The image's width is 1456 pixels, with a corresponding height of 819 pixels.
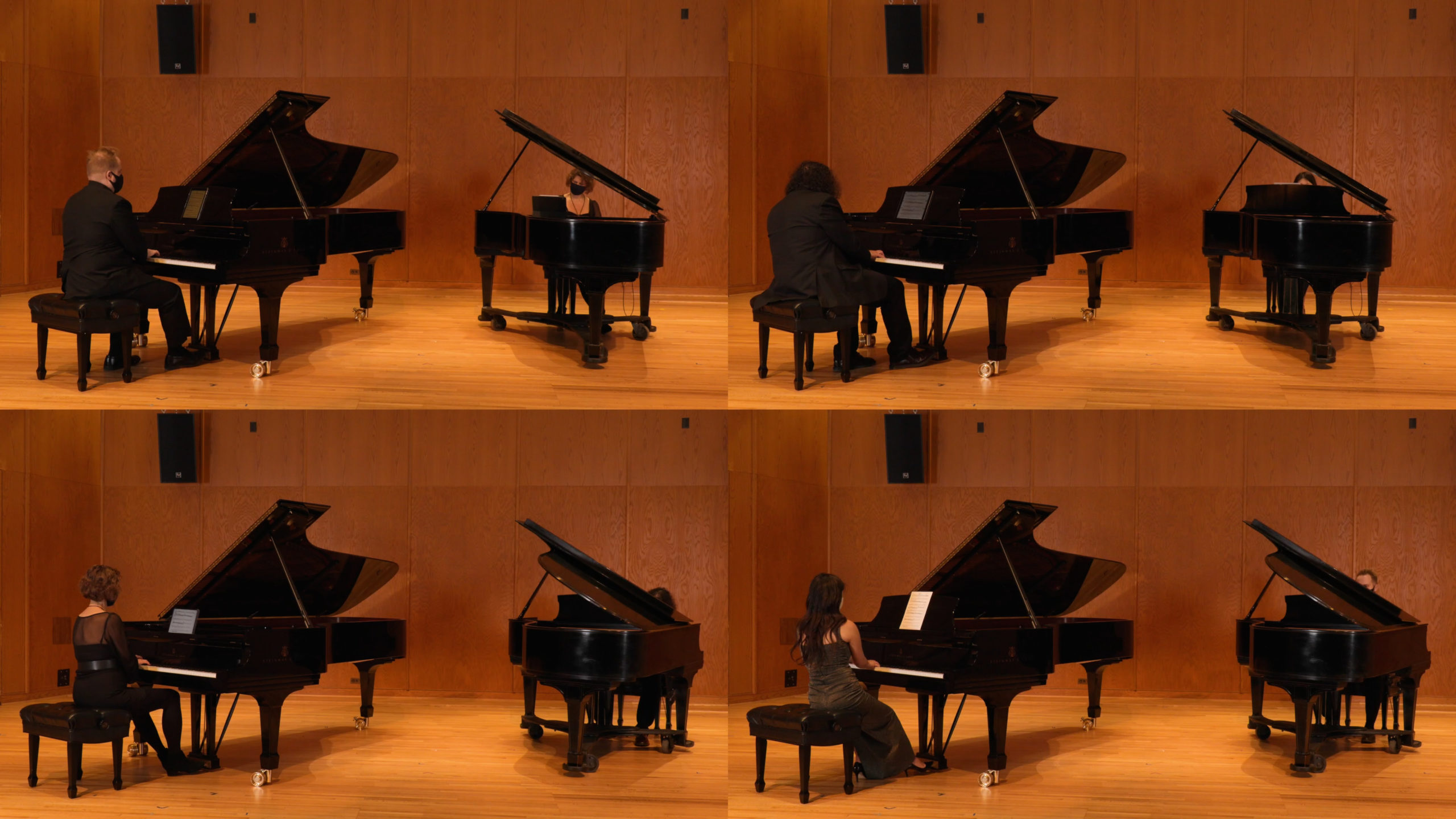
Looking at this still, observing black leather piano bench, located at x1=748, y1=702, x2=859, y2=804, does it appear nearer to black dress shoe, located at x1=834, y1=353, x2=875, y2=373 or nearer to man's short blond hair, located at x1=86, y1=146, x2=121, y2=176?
black dress shoe, located at x1=834, y1=353, x2=875, y2=373

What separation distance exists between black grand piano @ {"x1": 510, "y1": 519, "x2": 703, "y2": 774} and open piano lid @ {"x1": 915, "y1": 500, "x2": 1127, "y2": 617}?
1.27 metres

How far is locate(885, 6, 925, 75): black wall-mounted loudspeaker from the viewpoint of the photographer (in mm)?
8977

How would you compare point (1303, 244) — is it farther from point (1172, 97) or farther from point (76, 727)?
point (76, 727)

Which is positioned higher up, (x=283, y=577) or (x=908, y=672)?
(x=283, y=577)

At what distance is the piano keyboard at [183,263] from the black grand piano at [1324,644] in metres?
2.31

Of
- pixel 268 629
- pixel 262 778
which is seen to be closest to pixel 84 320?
pixel 268 629

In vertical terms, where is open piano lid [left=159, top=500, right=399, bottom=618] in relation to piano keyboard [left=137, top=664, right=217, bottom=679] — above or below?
above

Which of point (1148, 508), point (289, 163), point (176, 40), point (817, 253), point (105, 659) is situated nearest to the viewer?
point (105, 659)

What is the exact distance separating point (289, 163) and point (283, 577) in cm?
242

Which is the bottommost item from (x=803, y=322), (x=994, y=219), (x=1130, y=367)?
(x=1130, y=367)

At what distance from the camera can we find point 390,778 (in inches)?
243

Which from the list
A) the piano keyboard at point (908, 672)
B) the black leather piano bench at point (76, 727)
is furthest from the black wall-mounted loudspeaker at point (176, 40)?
the piano keyboard at point (908, 672)

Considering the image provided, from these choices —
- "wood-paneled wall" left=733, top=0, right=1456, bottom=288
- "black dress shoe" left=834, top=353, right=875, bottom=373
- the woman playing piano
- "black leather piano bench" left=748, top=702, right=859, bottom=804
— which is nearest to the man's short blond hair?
the woman playing piano

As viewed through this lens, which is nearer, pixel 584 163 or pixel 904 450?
pixel 584 163
